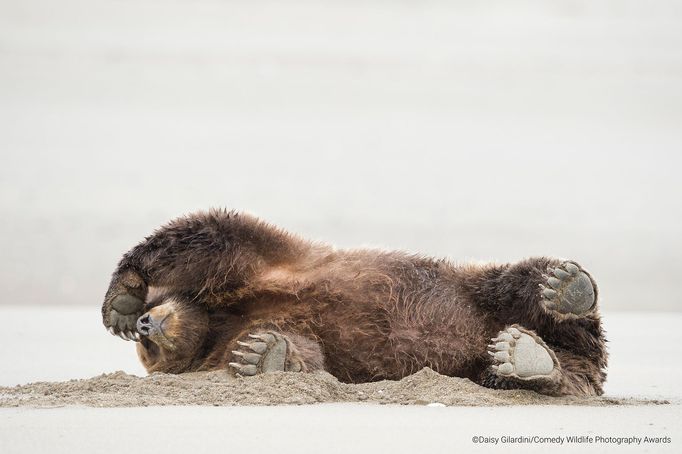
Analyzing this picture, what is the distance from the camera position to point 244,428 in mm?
4191

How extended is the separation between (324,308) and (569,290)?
5.19ft

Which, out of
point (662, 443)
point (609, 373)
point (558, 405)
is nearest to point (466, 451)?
point (662, 443)

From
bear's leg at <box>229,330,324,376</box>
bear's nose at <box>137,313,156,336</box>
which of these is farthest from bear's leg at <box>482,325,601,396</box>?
bear's nose at <box>137,313,156,336</box>

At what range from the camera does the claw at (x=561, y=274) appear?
19.2ft

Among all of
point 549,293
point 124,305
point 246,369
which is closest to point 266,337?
point 246,369

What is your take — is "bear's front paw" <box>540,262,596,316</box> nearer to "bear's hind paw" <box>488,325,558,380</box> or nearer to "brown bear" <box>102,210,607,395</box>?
"brown bear" <box>102,210,607,395</box>

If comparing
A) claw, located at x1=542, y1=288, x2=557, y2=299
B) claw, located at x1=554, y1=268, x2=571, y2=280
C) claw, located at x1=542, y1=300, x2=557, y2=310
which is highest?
claw, located at x1=554, y1=268, x2=571, y2=280

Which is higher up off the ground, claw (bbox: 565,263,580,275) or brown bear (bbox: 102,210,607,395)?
claw (bbox: 565,263,580,275)

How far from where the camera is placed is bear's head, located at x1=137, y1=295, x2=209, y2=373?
6195mm

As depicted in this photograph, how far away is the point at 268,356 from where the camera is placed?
5.58 m

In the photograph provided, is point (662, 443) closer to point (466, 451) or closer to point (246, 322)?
point (466, 451)

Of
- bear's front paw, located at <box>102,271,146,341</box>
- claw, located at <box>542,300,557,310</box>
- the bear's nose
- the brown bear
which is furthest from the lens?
bear's front paw, located at <box>102,271,146,341</box>

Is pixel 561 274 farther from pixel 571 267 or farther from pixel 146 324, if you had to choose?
pixel 146 324

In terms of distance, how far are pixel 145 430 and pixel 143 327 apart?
7.05ft
